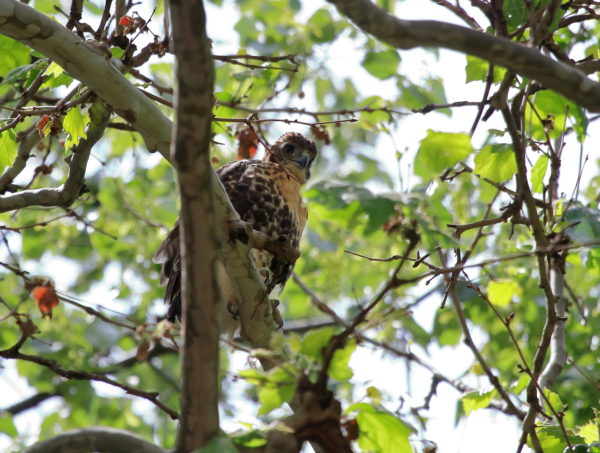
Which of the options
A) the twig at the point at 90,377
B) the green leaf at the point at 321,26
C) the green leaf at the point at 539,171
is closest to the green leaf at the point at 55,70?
the twig at the point at 90,377

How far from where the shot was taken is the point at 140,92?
2896 mm

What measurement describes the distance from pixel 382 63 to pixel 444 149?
375cm

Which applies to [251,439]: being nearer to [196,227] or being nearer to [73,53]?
[196,227]

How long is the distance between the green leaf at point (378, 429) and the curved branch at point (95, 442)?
2.02 ft

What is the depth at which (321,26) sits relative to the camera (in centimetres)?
650

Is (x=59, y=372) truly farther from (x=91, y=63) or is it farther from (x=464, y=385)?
(x=464, y=385)

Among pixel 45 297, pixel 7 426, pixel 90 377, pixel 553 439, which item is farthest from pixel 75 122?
pixel 553 439

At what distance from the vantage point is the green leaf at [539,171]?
326cm

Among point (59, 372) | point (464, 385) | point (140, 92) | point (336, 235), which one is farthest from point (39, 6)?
point (336, 235)

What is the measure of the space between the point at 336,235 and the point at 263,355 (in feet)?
18.6

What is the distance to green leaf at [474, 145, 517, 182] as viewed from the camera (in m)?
3.12

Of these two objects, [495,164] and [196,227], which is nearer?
[196,227]

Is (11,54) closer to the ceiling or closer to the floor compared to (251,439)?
closer to the ceiling

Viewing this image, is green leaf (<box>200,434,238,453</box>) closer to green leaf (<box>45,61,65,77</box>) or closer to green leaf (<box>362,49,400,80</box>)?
green leaf (<box>45,61,65,77</box>)
